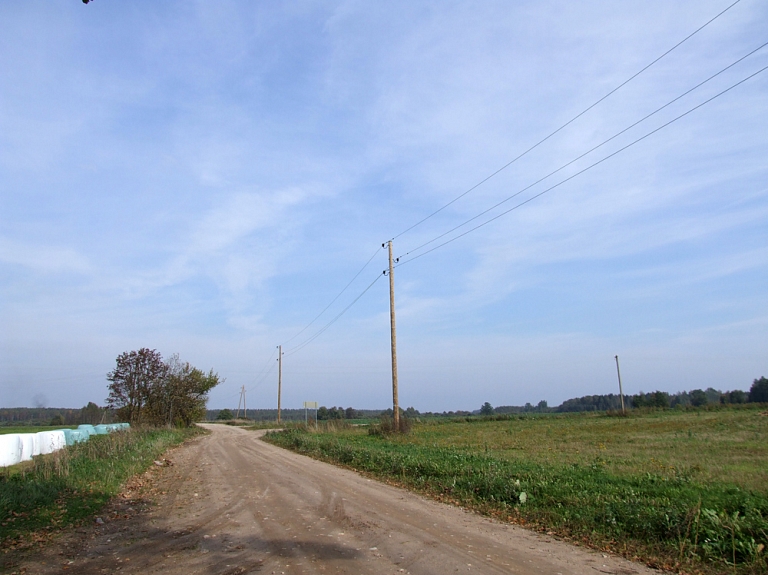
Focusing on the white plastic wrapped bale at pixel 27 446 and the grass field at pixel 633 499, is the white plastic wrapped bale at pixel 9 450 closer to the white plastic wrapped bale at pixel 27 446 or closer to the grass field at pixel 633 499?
the white plastic wrapped bale at pixel 27 446

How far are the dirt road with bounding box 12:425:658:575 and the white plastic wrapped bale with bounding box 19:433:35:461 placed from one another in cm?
1634

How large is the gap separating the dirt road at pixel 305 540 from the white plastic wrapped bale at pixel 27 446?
1634 centimetres

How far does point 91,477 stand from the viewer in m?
12.3

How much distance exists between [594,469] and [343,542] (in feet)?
25.0

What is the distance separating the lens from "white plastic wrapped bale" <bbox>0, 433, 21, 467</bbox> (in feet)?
70.7

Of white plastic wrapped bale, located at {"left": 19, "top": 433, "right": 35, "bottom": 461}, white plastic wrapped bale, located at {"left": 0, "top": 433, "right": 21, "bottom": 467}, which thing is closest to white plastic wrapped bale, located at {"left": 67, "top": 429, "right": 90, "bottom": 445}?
white plastic wrapped bale, located at {"left": 19, "top": 433, "right": 35, "bottom": 461}

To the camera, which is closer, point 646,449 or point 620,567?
point 620,567

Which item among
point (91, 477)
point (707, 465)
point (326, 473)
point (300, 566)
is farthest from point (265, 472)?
point (707, 465)

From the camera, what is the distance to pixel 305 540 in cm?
733

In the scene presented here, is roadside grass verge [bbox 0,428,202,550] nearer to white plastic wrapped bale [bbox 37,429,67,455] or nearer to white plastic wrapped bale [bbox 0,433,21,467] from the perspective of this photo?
white plastic wrapped bale [bbox 0,433,21,467]

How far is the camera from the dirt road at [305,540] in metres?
6.20

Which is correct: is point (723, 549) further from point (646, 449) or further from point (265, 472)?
point (646, 449)

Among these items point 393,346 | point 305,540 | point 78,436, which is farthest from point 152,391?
point 305,540

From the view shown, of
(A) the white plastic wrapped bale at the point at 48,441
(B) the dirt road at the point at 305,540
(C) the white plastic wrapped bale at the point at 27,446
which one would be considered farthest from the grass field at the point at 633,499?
(A) the white plastic wrapped bale at the point at 48,441
